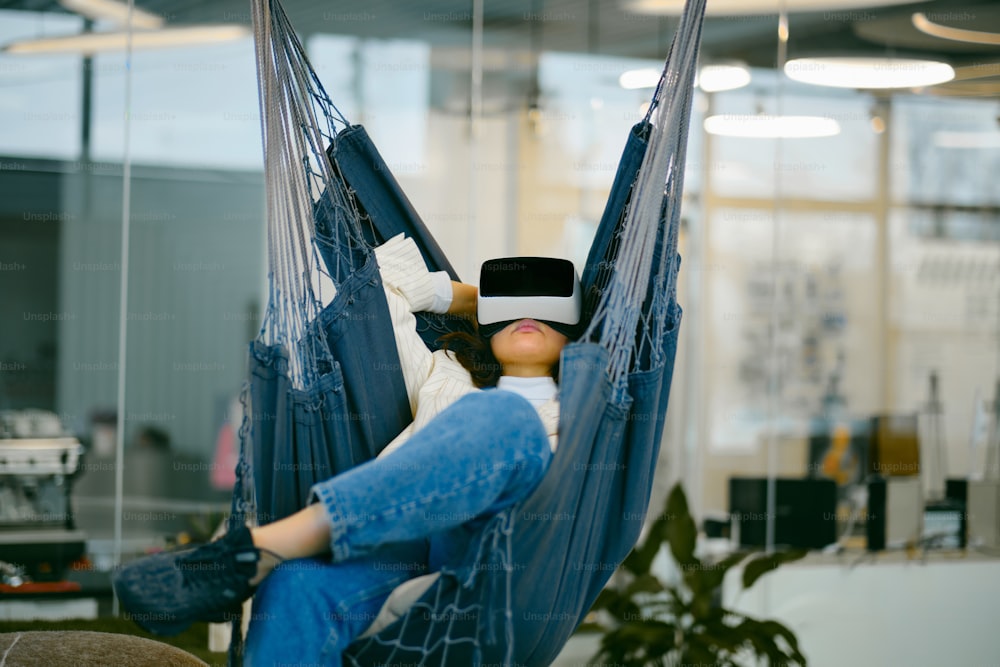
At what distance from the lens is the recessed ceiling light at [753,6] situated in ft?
13.2

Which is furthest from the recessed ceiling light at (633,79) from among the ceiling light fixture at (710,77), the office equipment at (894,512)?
the office equipment at (894,512)

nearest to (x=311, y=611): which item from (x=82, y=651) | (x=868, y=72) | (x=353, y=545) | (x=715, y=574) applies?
(x=353, y=545)

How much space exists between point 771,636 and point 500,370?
→ 5.63 ft

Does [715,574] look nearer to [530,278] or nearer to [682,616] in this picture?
[682,616]

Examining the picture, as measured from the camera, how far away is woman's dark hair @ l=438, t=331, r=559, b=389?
2262mm

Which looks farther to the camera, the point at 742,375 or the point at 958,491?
the point at 742,375

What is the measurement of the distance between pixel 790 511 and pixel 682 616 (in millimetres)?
672

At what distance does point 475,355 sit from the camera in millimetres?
2301

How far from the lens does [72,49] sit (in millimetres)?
3848

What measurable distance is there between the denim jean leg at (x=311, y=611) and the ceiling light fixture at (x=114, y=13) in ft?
9.57

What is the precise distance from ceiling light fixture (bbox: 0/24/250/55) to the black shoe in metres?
2.84

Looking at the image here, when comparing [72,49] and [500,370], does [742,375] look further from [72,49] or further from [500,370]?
[72,49]

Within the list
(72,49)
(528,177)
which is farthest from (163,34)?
(528,177)

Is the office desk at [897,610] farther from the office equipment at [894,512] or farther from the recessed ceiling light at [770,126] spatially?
the recessed ceiling light at [770,126]
